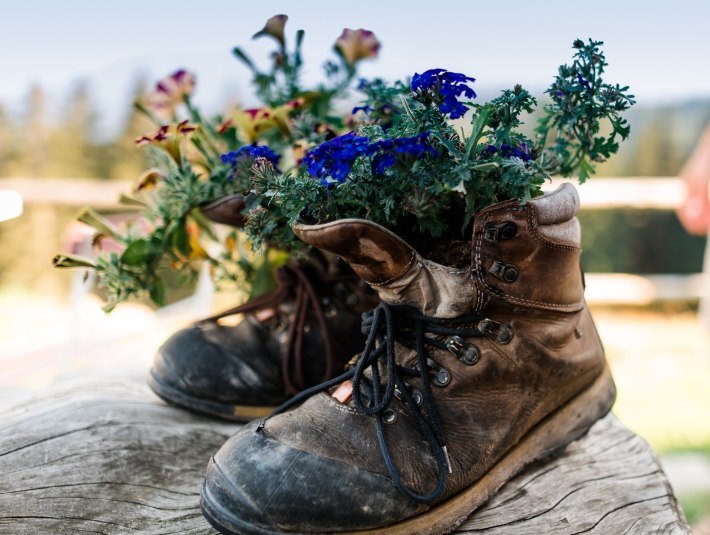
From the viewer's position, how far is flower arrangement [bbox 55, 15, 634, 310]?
923 millimetres

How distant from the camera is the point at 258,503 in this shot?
901mm

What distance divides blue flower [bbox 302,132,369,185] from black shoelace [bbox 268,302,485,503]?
0.22m

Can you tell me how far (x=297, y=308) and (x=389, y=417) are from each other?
412mm

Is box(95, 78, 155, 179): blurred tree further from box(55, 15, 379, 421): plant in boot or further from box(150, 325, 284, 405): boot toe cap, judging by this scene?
box(150, 325, 284, 405): boot toe cap

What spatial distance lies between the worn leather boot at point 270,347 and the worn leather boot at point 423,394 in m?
0.26

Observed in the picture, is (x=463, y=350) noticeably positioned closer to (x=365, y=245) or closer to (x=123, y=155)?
(x=365, y=245)

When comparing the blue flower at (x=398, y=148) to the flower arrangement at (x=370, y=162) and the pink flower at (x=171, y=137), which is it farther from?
the pink flower at (x=171, y=137)

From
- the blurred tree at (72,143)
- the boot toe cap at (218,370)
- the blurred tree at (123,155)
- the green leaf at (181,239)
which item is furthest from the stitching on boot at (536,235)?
the blurred tree at (72,143)

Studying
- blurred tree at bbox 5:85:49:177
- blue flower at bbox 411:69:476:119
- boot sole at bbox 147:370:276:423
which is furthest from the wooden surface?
blurred tree at bbox 5:85:49:177

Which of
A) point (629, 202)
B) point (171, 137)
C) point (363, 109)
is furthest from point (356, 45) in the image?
point (629, 202)

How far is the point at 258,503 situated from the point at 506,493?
17.7 inches

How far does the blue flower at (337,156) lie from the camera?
0.91 m

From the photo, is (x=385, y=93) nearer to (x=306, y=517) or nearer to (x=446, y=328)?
(x=446, y=328)

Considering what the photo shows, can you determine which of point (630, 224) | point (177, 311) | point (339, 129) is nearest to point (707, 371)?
point (630, 224)
